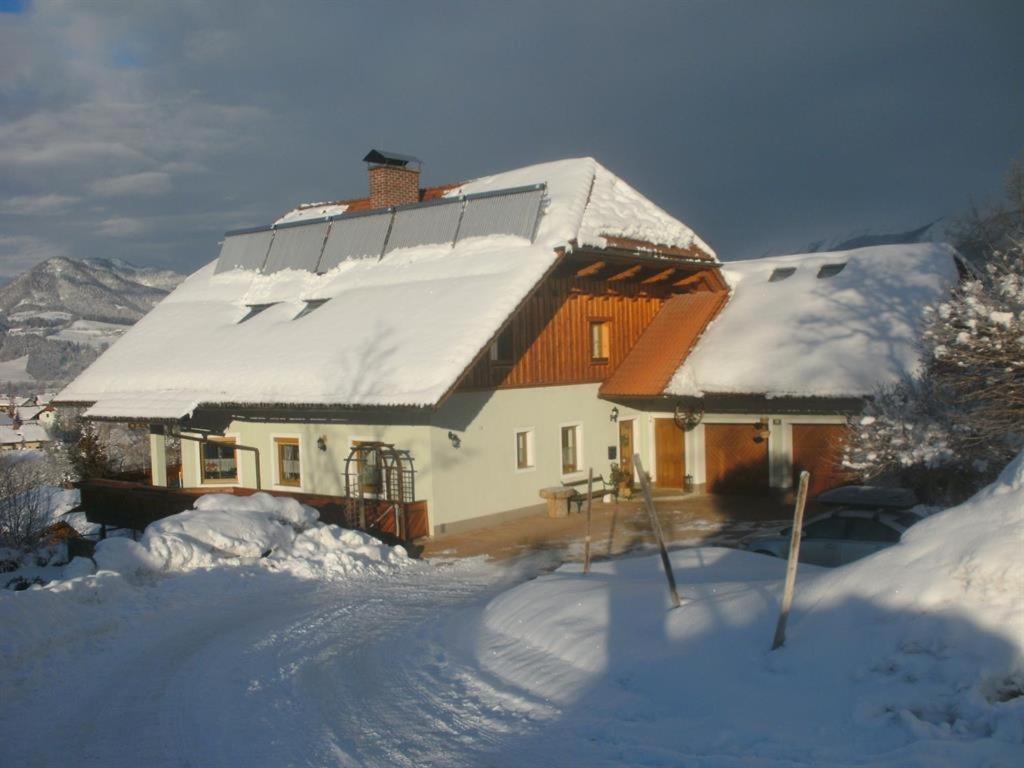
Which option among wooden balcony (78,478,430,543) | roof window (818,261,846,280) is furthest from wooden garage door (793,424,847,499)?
wooden balcony (78,478,430,543)

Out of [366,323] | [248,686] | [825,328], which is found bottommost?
[248,686]

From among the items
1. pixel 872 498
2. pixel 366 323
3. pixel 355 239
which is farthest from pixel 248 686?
pixel 355 239

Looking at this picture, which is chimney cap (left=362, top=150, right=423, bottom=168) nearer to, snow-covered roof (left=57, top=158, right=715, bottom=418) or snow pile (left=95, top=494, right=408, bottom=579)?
snow-covered roof (left=57, top=158, right=715, bottom=418)

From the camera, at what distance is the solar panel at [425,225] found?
2527 centimetres

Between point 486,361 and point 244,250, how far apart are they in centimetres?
1330

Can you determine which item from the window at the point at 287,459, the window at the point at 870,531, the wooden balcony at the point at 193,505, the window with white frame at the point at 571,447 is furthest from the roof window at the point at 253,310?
the window at the point at 870,531

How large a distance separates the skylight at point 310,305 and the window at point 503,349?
19.3ft

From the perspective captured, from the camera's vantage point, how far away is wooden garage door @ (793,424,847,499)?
22109 mm

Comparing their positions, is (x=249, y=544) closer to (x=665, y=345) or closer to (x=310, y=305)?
(x=310, y=305)

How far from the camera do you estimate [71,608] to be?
11.4 meters

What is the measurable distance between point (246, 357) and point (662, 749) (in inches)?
728

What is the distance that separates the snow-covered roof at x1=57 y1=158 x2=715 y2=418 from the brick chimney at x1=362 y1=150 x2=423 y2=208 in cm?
192

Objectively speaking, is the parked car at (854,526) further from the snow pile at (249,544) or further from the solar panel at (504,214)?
the solar panel at (504,214)

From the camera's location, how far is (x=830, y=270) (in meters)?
27.0
